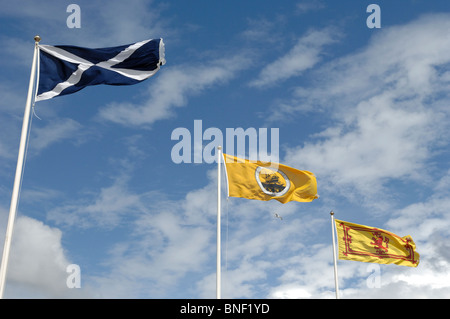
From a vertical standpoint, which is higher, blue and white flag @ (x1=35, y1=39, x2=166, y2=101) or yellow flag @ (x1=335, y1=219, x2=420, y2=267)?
blue and white flag @ (x1=35, y1=39, x2=166, y2=101)

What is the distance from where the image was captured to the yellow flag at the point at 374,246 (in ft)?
113

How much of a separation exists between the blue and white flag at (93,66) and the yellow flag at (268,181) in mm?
8373

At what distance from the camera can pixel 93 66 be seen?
1941 centimetres

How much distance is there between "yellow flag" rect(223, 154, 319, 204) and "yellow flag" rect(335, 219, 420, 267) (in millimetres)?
7013

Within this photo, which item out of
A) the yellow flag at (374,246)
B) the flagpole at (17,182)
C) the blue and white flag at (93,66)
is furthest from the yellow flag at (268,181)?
the flagpole at (17,182)

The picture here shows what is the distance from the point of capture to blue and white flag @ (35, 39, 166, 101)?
18688mm

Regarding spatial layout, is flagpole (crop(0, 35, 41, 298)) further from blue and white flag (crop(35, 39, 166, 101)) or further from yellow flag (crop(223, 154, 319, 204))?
yellow flag (crop(223, 154, 319, 204))

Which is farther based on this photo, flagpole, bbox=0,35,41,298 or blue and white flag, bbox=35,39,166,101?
blue and white flag, bbox=35,39,166,101

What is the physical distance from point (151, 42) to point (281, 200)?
1253 centimetres

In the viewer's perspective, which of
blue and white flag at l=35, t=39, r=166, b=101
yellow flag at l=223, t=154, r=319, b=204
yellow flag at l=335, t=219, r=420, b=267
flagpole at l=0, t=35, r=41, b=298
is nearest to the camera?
flagpole at l=0, t=35, r=41, b=298

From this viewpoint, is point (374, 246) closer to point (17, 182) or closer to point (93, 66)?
point (93, 66)

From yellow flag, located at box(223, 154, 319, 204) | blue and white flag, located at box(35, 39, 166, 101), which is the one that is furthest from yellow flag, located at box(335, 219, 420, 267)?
blue and white flag, located at box(35, 39, 166, 101)
